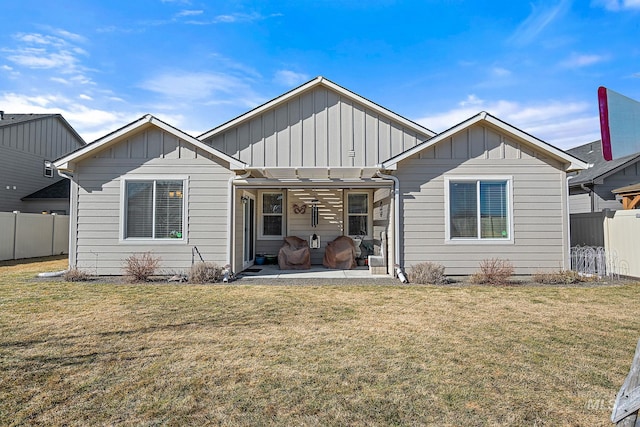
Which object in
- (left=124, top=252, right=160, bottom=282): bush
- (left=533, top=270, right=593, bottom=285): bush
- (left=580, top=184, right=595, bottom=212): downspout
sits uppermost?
(left=580, top=184, right=595, bottom=212): downspout

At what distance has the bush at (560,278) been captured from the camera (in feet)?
28.4

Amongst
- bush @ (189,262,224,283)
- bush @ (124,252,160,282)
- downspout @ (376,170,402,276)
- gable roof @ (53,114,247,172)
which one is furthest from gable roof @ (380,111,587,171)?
bush @ (124,252,160,282)

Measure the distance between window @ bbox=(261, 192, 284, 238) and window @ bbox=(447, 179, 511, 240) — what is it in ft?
19.0

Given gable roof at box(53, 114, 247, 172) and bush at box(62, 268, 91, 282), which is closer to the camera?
bush at box(62, 268, 91, 282)

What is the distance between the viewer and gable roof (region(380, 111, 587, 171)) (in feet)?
29.9

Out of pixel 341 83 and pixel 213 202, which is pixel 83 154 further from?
pixel 341 83

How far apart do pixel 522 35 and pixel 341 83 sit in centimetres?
533

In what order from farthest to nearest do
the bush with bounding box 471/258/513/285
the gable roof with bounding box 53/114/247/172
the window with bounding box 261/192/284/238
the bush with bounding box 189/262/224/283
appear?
1. the window with bounding box 261/192/284/238
2. the gable roof with bounding box 53/114/247/172
3. the bush with bounding box 189/262/224/283
4. the bush with bounding box 471/258/513/285

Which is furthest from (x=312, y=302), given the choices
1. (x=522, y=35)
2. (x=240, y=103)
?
(x=240, y=103)

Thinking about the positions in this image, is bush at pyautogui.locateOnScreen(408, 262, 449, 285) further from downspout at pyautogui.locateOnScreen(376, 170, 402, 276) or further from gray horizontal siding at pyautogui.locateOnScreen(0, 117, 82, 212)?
gray horizontal siding at pyautogui.locateOnScreen(0, 117, 82, 212)

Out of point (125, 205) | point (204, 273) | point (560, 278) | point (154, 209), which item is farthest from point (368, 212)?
point (125, 205)

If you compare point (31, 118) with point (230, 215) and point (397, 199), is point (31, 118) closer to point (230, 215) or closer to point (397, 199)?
point (230, 215)

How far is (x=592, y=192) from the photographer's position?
1351 centimetres

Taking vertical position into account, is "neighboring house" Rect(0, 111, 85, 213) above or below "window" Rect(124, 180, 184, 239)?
above
